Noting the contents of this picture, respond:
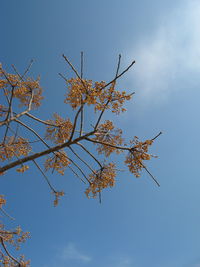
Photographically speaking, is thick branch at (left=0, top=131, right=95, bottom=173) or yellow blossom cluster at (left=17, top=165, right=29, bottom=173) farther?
yellow blossom cluster at (left=17, top=165, right=29, bottom=173)

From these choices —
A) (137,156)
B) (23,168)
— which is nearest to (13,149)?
(23,168)

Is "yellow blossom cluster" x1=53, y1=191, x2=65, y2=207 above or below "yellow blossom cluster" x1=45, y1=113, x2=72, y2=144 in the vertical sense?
below

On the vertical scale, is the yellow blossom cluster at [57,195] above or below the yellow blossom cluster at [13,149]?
below

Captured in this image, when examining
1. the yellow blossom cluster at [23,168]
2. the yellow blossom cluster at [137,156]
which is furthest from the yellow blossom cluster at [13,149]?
the yellow blossom cluster at [137,156]

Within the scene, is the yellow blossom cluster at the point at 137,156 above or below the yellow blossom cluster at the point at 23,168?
below

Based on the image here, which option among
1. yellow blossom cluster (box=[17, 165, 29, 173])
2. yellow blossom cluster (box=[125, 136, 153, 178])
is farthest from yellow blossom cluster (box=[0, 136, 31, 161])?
yellow blossom cluster (box=[125, 136, 153, 178])

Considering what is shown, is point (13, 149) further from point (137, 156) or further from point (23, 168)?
point (137, 156)

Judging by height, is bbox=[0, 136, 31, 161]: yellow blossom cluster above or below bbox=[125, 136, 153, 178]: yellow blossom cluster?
above

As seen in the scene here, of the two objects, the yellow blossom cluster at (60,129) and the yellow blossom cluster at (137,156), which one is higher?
the yellow blossom cluster at (60,129)

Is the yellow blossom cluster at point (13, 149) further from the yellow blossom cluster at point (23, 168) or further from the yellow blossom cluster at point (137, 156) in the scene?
the yellow blossom cluster at point (137, 156)

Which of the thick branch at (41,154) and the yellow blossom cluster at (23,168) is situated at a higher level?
the yellow blossom cluster at (23,168)

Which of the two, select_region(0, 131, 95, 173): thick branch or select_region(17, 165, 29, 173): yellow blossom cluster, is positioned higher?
select_region(17, 165, 29, 173): yellow blossom cluster

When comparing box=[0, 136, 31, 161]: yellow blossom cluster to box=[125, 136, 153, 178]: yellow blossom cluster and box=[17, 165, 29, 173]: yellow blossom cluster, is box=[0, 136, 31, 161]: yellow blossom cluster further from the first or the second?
box=[125, 136, 153, 178]: yellow blossom cluster

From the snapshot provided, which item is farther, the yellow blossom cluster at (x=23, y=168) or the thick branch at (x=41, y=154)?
the yellow blossom cluster at (x=23, y=168)
